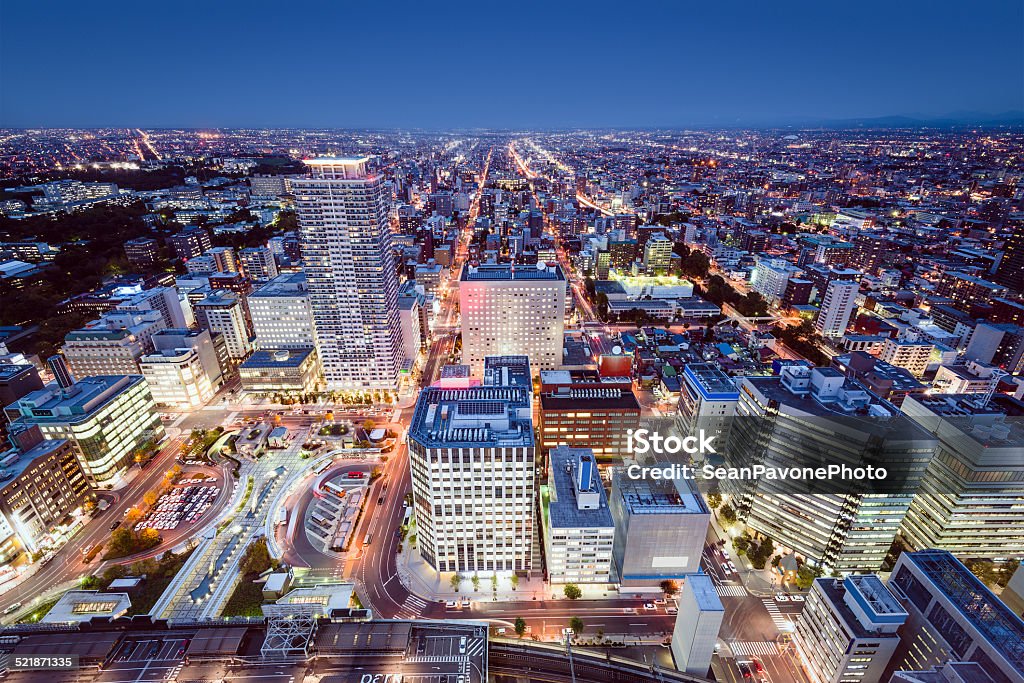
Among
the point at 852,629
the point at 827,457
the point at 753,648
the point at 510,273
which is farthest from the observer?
the point at 510,273

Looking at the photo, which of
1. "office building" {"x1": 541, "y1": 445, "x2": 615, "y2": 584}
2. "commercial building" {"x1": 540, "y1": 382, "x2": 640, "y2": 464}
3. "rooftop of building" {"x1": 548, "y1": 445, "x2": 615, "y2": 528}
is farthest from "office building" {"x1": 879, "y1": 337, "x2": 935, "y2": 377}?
"office building" {"x1": 541, "y1": 445, "x2": 615, "y2": 584}

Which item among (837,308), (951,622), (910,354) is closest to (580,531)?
(951,622)

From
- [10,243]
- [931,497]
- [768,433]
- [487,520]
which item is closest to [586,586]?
[487,520]

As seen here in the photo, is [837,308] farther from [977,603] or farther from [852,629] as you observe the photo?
[852,629]

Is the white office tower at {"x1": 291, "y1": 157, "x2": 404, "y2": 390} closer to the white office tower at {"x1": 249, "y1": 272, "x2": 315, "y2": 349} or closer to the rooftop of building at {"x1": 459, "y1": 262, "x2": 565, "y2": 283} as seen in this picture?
the white office tower at {"x1": 249, "y1": 272, "x2": 315, "y2": 349}

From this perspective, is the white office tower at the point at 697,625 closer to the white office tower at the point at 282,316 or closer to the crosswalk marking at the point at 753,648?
the crosswalk marking at the point at 753,648

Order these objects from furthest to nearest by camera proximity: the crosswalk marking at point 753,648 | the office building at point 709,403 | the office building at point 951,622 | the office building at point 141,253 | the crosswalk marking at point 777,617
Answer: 1. the office building at point 141,253
2. the office building at point 709,403
3. the crosswalk marking at point 777,617
4. the crosswalk marking at point 753,648
5. the office building at point 951,622

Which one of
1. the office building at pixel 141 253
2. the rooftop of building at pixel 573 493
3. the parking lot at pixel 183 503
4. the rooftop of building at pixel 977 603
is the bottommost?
the parking lot at pixel 183 503

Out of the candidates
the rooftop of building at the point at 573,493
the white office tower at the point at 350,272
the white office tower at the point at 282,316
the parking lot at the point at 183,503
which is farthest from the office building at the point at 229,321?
the rooftop of building at the point at 573,493
